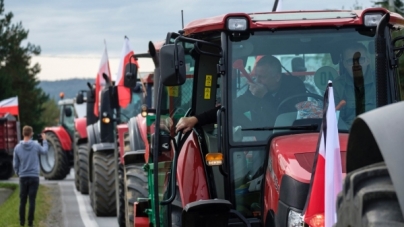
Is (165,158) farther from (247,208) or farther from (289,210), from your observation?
(289,210)

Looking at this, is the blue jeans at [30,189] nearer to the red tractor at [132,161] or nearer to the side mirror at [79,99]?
the red tractor at [132,161]

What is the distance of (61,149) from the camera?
95.5 ft

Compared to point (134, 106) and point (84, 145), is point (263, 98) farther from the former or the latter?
point (84, 145)

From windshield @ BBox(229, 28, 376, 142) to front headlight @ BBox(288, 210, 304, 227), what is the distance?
0.90m

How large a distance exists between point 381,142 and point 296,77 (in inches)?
132

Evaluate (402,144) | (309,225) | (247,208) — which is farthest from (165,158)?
(402,144)

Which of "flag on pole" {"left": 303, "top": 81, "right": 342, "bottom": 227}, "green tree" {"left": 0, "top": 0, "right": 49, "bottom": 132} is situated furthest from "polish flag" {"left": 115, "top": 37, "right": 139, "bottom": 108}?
"green tree" {"left": 0, "top": 0, "right": 49, "bottom": 132}

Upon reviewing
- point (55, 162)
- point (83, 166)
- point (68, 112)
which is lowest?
point (55, 162)

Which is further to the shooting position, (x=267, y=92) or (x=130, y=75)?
(x=130, y=75)

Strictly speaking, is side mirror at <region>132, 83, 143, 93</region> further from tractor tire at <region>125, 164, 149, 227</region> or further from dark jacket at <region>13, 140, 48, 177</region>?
tractor tire at <region>125, 164, 149, 227</region>

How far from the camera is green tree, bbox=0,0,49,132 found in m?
61.3

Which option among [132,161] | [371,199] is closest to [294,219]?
[371,199]

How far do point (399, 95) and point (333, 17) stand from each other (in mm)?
760

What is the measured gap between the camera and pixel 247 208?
7.35m
